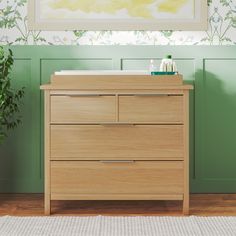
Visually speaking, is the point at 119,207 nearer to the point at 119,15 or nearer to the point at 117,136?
the point at 117,136

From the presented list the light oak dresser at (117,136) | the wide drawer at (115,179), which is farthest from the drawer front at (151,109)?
the wide drawer at (115,179)

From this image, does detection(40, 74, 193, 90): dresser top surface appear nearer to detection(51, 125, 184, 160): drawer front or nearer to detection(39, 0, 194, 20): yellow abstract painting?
detection(51, 125, 184, 160): drawer front

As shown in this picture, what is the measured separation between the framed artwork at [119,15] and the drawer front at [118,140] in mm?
781

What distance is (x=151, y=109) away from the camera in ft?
10.7

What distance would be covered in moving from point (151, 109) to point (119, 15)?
2.57ft

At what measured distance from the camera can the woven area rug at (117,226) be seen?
2.99m

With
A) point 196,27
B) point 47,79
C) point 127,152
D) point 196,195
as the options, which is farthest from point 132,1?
point 196,195

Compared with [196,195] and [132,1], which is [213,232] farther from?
[132,1]

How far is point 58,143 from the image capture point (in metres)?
3.29

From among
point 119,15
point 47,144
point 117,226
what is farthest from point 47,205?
point 119,15

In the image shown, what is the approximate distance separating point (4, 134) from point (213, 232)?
1364 millimetres

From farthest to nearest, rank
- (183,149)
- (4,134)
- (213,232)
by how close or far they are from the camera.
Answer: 1. (4,134)
2. (183,149)
3. (213,232)

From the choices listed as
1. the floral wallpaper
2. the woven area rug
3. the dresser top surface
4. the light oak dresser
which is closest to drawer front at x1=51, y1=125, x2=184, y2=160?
the light oak dresser

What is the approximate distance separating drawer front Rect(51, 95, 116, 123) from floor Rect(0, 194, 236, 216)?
21.1 inches
